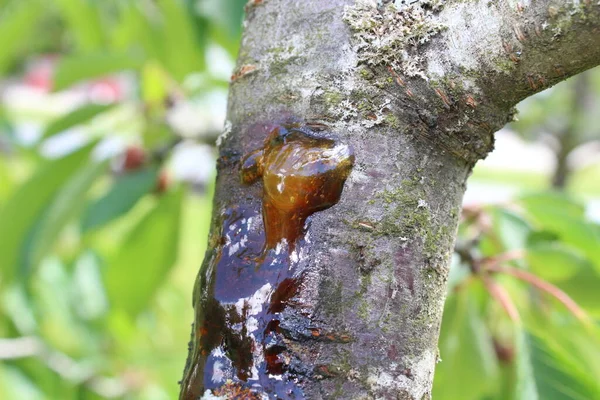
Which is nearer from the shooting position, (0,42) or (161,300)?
(0,42)

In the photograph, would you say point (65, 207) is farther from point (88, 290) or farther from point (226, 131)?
point (88, 290)

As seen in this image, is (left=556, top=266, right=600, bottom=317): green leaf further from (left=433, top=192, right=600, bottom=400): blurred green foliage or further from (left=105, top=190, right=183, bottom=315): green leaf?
(left=105, top=190, right=183, bottom=315): green leaf

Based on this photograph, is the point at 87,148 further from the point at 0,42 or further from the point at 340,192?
the point at 340,192

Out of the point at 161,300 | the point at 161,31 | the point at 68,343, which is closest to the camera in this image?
the point at 161,31

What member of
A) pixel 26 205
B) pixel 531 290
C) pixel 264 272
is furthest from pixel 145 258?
pixel 264 272

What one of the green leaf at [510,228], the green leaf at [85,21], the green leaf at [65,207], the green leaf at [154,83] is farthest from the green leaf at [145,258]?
the green leaf at [510,228]

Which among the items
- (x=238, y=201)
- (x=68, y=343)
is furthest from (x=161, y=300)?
(x=238, y=201)

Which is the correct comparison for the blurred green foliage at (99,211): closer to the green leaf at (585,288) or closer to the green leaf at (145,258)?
the green leaf at (145,258)
